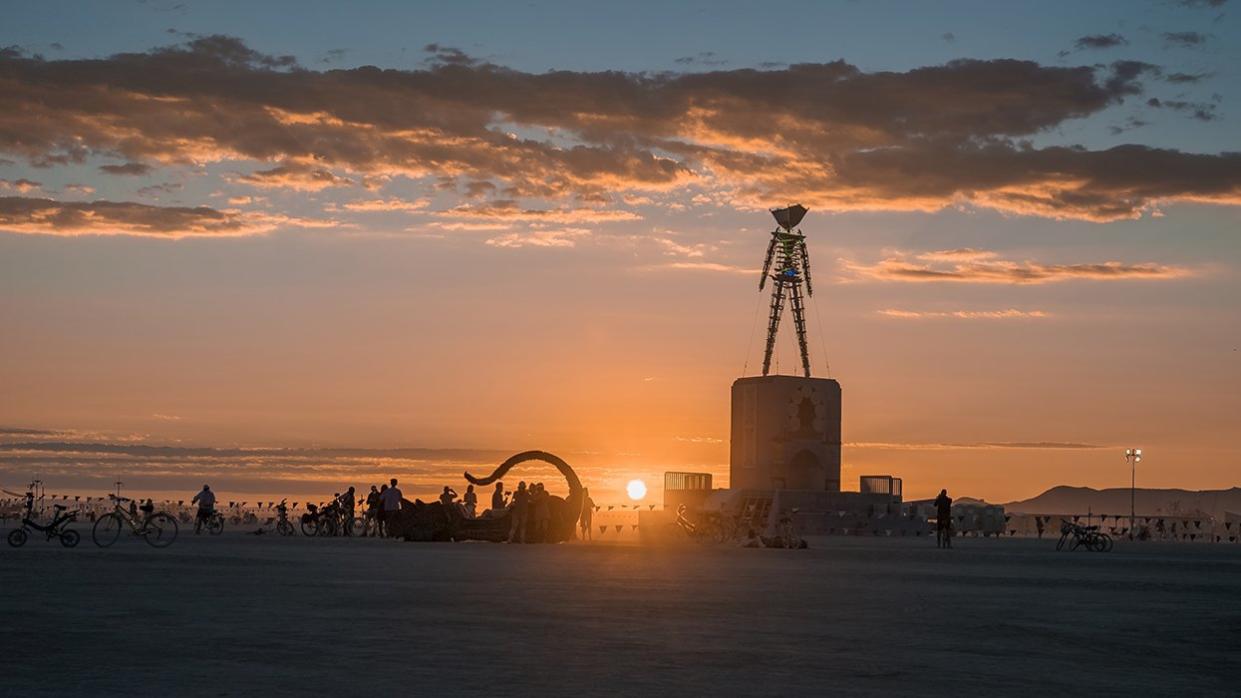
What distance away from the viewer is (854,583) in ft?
84.5

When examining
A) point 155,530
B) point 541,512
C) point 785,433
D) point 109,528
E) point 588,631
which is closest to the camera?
point 588,631

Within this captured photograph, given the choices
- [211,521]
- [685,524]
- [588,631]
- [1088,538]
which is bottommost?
[588,631]

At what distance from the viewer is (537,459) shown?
4847 cm

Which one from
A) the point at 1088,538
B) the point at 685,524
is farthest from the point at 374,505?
the point at 1088,538

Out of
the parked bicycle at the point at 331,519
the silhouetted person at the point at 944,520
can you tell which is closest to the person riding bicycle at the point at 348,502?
the parked bicycle at the point at 331,519

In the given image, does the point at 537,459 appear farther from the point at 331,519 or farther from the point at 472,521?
the point at 331,519

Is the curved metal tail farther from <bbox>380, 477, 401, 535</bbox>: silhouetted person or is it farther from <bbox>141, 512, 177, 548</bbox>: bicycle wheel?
<bbox>141, 512, 177, 548</bbox>: bicycle wheel

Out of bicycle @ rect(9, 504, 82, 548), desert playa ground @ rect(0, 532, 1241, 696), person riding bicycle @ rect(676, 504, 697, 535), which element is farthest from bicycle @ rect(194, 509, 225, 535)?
desert playa ground @ rect(0, 532, 1241, 696)

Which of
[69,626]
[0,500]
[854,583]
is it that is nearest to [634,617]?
[69,626]

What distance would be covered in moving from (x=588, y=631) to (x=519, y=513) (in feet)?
101

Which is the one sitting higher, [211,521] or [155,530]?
[211,521]

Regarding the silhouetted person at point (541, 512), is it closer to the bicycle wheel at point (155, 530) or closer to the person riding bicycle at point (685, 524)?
the person riding bicycle at point (685, 524)

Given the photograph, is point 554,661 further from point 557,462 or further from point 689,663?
point 557,462

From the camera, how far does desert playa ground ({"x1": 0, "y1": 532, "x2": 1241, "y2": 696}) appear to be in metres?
11.9
